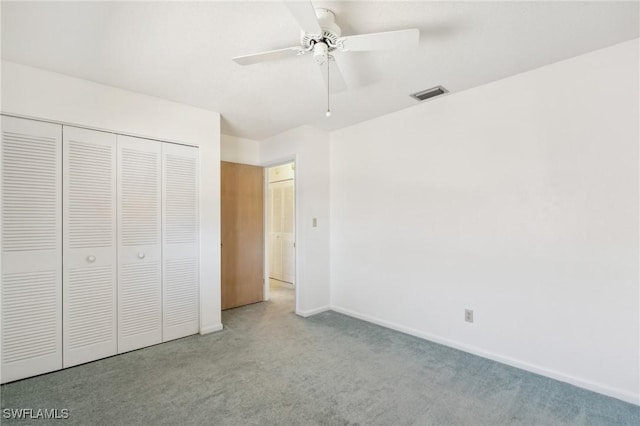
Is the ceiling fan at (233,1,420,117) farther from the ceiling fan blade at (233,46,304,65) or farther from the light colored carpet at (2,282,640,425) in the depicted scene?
the light colored carpet at (2,282,640,425)

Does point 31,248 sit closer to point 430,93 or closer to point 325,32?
point 325,32

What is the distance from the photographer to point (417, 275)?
3166mm

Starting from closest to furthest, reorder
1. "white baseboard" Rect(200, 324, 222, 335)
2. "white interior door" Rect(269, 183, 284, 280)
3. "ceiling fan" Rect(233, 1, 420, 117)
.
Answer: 1. "ceiling fan" Rect(233, 1, 420, 117)
2. "white baseboard" Rect(200, 324, 222, 335)
3. "white interior door" Rect(269, 183, 284, 280)

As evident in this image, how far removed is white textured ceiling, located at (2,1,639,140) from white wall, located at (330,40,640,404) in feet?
0.98

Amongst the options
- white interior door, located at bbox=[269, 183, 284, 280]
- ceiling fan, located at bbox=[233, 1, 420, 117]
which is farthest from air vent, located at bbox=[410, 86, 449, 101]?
white interior door, located at bbox=[269, 183, 284, 280]

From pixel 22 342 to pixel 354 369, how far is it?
2.63m

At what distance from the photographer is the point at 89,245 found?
2.58m

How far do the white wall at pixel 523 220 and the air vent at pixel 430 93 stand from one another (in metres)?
0.13

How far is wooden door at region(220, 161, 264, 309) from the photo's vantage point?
4125 mm

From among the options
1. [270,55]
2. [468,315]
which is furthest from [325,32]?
[468,315]

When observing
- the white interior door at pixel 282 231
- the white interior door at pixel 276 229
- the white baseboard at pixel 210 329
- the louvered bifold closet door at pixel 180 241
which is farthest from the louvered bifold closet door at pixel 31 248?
the white interior door at pixel 276 229

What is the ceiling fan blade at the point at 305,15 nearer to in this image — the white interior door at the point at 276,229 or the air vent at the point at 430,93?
the air vent at the point at 430,93
